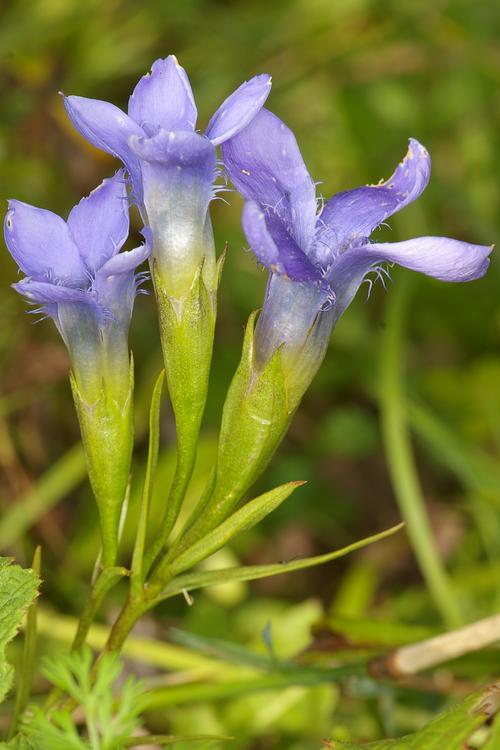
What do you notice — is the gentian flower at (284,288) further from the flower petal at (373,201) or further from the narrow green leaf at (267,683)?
the narrow green leaf at (267,683)

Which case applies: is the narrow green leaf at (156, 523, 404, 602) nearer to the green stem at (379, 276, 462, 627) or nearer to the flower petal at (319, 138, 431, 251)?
the flower petal at (319, 138, 431, 251)

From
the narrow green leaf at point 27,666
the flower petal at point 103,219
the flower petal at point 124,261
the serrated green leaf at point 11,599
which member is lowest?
the narrow green leaf at point 27,666

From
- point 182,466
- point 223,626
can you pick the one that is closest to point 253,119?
point 182,466

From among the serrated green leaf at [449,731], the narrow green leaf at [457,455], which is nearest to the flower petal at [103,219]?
the serrated green leaf at [449,731]

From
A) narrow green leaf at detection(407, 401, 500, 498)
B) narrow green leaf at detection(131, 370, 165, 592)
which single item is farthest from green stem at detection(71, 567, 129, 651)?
narrow green leaf at detection(407, 401, 500, 498)

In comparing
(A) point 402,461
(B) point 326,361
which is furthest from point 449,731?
(B) point 326,361

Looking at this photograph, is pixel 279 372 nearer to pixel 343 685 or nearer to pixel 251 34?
pixel 343 685
